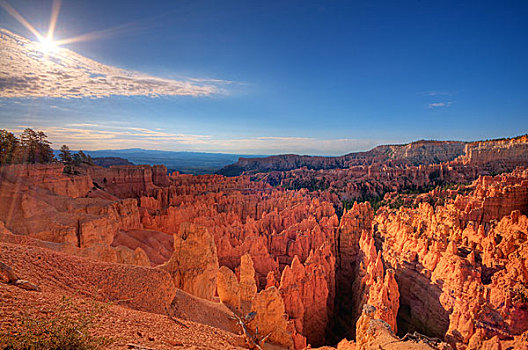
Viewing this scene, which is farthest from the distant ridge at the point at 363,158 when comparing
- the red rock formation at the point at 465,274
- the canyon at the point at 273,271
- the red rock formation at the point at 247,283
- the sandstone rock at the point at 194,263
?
the sandstone rock at the point at 194,263

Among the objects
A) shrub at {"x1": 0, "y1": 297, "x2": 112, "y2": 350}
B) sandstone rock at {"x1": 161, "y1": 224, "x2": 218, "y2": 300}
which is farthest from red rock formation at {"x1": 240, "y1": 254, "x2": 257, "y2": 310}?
shrub at {"x1": 0, "y1": 297, "x2": 112, "y2": 350}

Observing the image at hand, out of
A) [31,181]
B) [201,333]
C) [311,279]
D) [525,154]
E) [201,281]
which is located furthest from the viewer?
[525,154]

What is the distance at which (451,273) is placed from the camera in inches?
498

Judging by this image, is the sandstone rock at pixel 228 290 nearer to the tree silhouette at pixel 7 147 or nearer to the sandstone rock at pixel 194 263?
the sandstone rock at pixel 194 263

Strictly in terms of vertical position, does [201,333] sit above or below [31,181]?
below

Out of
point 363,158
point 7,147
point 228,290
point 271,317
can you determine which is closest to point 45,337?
point 271,317

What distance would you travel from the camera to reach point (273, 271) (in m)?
Result: 17.6

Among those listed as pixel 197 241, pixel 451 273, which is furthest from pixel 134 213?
pixel 451 273

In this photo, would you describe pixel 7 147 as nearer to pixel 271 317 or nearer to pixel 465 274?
pixel 271 317

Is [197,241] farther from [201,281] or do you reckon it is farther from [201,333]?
[201,333]

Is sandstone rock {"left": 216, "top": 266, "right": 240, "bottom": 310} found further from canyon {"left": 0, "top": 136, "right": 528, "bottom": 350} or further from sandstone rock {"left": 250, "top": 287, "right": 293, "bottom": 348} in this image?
sandstone rock {"left": 250, "top": 287, "right": 293, "bottom": 348}

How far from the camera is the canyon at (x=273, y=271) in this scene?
5906mm

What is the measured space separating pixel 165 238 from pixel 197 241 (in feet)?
43.9

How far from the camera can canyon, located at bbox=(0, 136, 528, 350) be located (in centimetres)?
591
